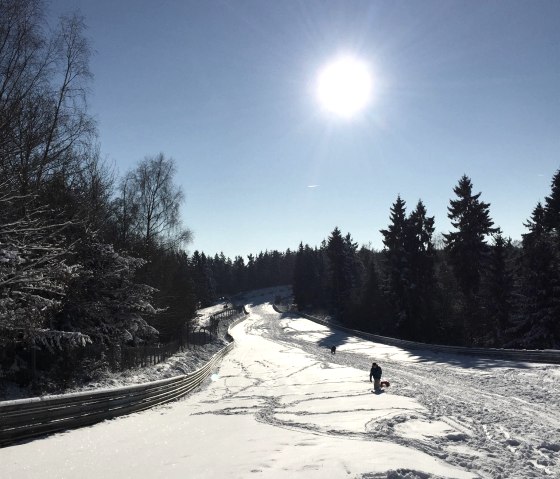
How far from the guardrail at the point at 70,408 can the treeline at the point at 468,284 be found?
2875 centimetres

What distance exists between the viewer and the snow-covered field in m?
7.93

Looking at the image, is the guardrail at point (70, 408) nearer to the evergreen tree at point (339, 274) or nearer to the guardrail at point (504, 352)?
the guardrail at point (504, 352)

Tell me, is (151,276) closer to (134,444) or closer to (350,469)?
(134,444)

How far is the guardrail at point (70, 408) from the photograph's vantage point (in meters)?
10.1

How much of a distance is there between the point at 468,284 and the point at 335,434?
40.3 metres

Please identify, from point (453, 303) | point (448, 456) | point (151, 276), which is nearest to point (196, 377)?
point (151, 276)

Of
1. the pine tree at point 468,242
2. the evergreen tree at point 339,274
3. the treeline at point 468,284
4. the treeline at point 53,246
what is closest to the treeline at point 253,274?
the evergreen tree at point 339,274

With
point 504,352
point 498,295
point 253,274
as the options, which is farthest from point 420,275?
point 253,274

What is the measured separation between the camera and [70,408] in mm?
12094

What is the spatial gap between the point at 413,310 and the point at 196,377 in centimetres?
3282

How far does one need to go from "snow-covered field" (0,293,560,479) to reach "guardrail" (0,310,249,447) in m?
0.36

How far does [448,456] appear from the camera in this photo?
850cm

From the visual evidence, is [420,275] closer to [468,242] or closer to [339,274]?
[468,242]

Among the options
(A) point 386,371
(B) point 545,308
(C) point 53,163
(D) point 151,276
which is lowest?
(A) point 386,371
